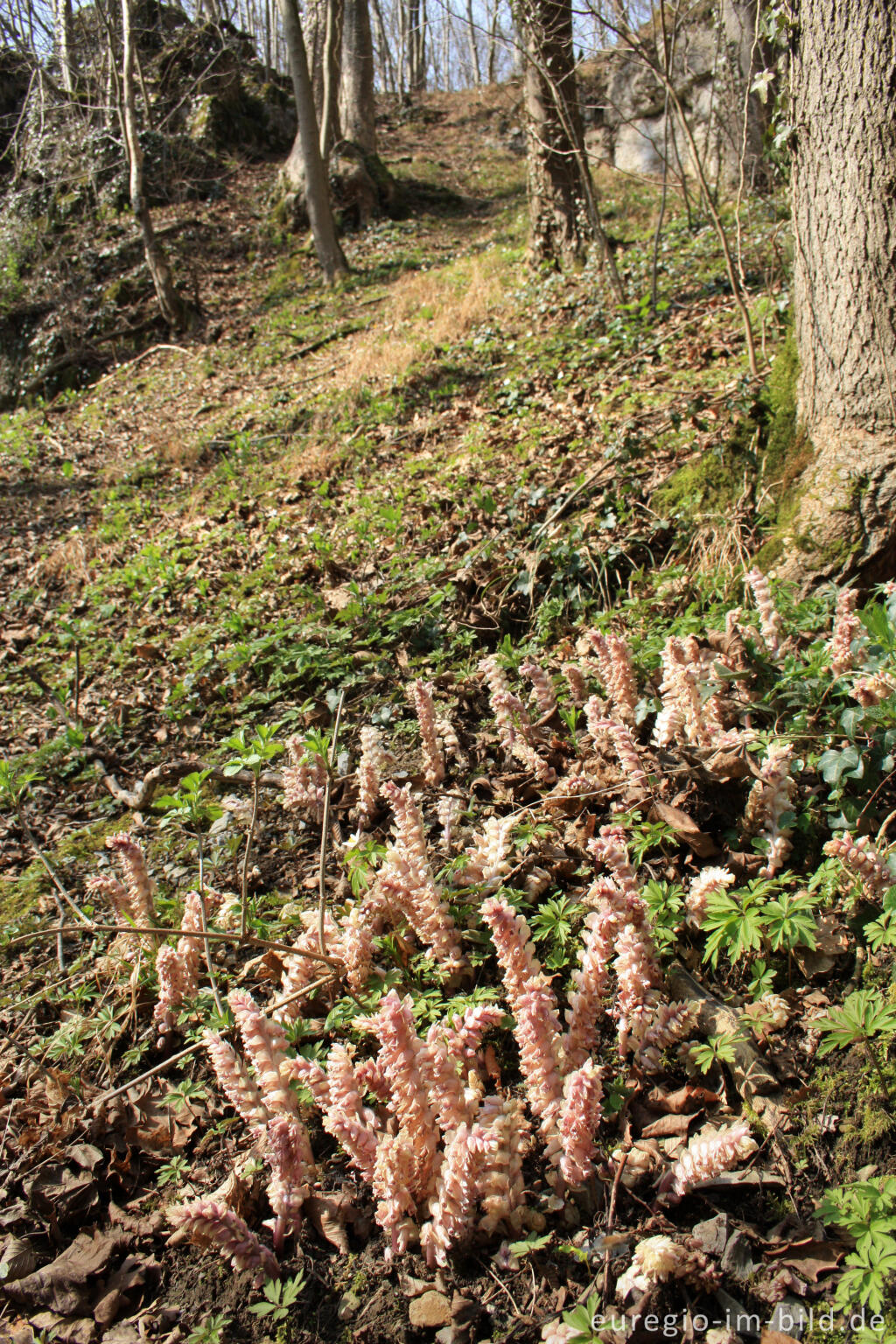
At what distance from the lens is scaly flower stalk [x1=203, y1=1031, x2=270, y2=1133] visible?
1.87 metres

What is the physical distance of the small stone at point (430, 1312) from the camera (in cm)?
167

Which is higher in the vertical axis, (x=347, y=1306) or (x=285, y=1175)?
(x=285, y=1175)

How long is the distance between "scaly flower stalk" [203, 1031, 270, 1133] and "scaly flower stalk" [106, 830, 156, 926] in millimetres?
830

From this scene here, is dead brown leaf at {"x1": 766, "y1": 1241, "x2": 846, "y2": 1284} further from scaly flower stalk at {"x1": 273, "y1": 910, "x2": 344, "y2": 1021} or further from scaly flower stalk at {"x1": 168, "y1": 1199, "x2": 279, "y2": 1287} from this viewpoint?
scaly flower stalk at {"x1": 273, "y1": 910, "x2": 344, "y2": 1021}

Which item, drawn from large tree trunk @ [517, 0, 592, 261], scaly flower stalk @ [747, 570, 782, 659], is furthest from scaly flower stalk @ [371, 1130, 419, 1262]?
large tree trunk @ [517, 0, 592, 261]

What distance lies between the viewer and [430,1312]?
5.52 ft

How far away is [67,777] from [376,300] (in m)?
11.3

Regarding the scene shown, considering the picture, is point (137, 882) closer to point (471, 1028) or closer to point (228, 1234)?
point (228, 1234)

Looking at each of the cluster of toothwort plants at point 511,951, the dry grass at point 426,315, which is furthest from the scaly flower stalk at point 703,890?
the dry grass at point 426,315

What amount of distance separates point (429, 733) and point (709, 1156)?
1.74 meters

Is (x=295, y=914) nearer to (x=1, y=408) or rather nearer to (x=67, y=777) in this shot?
(x=67, y=777)

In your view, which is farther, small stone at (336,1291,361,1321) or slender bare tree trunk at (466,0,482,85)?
slender bare tree trunk at (466,0,482,85)

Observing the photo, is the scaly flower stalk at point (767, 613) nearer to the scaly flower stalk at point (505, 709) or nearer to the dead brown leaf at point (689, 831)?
the dead brown leaf at point (689, 831)

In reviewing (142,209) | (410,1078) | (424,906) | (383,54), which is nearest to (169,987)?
(424,906)
